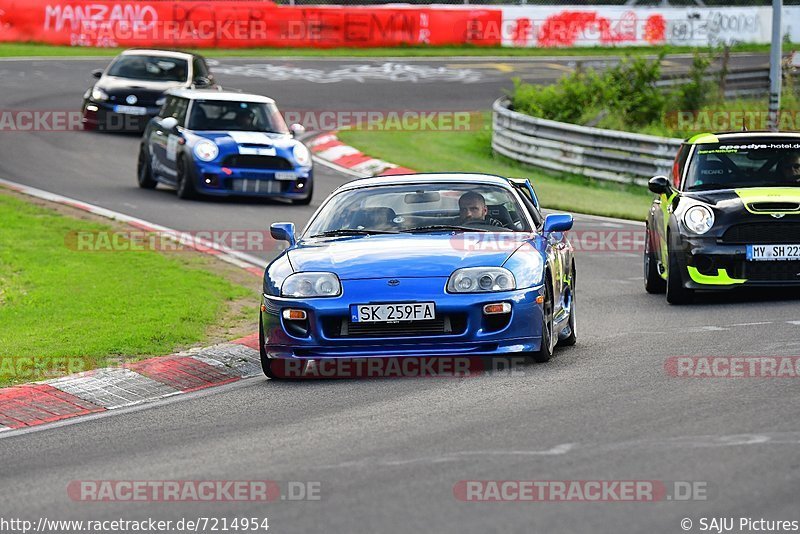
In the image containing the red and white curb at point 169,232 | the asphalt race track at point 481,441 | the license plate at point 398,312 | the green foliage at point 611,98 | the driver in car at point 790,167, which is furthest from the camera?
the green foliage at point 611,98

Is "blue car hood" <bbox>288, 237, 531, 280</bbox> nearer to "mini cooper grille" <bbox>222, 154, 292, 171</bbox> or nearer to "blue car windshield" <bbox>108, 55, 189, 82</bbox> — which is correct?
"mini cooper grille" <bbox>222, 154, 292, 171</bbox>

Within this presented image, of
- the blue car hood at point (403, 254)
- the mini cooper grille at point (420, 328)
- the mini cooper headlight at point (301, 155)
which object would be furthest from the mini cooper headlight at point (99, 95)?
the mini cooper grille at point (420, 328)

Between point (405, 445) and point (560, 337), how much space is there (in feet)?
12.0

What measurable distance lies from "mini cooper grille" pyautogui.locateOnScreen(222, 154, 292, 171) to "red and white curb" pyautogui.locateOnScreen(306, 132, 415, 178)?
11.1ft

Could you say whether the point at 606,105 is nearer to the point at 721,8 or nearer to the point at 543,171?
the point at 543,171

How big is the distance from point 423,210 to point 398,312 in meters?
1.56

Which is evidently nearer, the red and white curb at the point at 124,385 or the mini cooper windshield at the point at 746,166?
the red and white curb at the point at 124,385

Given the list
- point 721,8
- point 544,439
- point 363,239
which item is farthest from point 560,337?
point 721,8

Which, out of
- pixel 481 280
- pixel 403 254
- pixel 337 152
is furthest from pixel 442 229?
pixel 337 152

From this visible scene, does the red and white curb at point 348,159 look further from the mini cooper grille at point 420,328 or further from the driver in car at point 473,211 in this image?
the mini cooper grille at point 420,328

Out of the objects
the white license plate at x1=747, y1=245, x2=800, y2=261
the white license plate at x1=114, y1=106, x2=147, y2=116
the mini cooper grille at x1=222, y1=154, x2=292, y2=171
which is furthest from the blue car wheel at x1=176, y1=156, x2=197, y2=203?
the white license plate at x1=747, y1=245, x2=800, y2=261

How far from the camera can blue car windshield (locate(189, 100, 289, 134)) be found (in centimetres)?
2177

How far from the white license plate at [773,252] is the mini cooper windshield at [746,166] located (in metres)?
0.89

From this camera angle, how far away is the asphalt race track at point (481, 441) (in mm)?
5891
